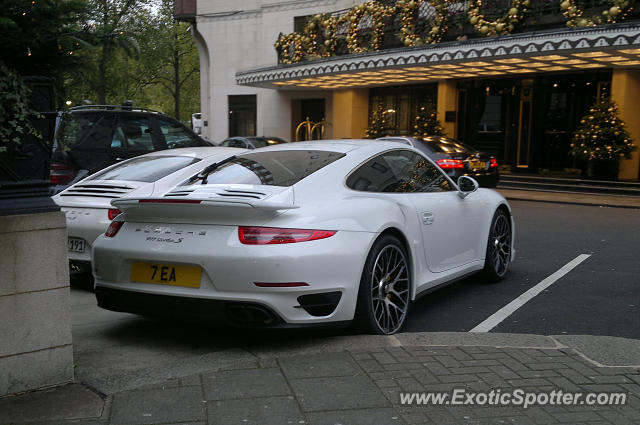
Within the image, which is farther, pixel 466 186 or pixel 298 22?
pixel 298 22

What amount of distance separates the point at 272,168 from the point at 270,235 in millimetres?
1002

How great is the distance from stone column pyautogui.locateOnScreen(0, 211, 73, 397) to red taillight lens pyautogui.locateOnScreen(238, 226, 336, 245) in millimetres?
1055

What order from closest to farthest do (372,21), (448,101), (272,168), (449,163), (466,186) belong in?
(272,168)
(466,186)
(449,163)
(448,101)
(372,21)

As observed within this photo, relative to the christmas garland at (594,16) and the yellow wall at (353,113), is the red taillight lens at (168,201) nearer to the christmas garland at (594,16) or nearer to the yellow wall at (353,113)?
the christmas garland at (594,16)

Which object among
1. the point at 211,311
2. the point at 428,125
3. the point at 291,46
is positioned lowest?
the point at 211,311

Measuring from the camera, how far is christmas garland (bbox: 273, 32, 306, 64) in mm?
26516

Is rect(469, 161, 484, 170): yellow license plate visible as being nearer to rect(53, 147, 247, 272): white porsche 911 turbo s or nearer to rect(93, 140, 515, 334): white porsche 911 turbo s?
rect(53, 147, 247, 272): white porsche 911 turbo s

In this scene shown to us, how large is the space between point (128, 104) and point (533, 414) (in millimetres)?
8159

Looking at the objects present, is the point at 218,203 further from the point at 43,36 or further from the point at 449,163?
the point at 449,163

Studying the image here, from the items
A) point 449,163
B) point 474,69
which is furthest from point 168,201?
point 474,69

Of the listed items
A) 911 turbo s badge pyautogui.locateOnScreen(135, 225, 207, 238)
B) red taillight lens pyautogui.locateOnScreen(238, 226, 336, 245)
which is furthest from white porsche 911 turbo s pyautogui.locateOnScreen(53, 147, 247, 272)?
red taillight lens pyautogui.locateOnScreen(238, 226, 336, 245)

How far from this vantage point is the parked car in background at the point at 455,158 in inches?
546

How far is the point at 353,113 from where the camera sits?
2722cm

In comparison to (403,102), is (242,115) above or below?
below
